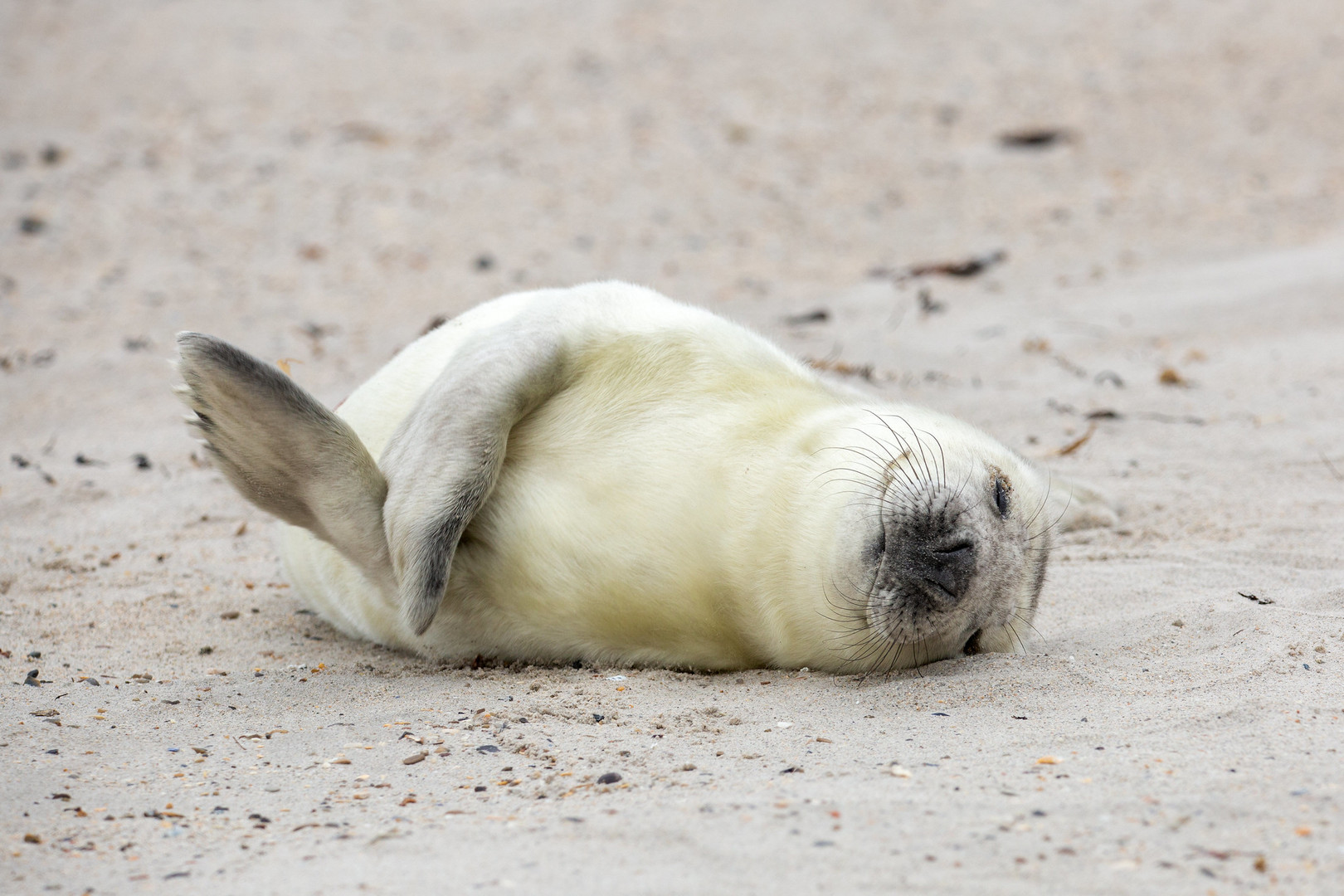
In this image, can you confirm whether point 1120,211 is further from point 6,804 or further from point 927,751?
point 6,804

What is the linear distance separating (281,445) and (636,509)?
854 mm

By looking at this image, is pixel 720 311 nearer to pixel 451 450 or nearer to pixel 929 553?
pixel 451 450

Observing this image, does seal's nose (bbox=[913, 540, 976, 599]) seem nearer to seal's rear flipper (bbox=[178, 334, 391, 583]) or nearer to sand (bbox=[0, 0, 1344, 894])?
sand (bbox=[0, 0, 1344, 894])

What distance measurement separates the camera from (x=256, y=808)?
2346 millimetres

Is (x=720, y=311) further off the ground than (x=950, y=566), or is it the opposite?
(x=950, y=566)

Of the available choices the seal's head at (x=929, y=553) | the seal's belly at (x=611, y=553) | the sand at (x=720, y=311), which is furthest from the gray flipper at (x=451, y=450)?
the seal's head at (x=929, y=553)

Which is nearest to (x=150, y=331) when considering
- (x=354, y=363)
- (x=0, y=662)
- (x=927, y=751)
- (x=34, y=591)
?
(x=354, y=363)

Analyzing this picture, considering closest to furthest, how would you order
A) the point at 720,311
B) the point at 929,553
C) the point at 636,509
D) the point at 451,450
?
the point at 929,553, the point at 451,450, the point at 636,509, the point at 720,311

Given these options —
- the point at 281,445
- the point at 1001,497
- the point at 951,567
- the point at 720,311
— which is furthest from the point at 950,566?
the point at 720,311

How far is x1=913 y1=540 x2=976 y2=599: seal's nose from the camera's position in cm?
295

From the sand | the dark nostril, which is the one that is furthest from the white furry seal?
the sand

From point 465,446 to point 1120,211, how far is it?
Answer: 6711 millimetres

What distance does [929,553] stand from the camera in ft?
9.68

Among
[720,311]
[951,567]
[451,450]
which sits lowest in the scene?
[720,311]
